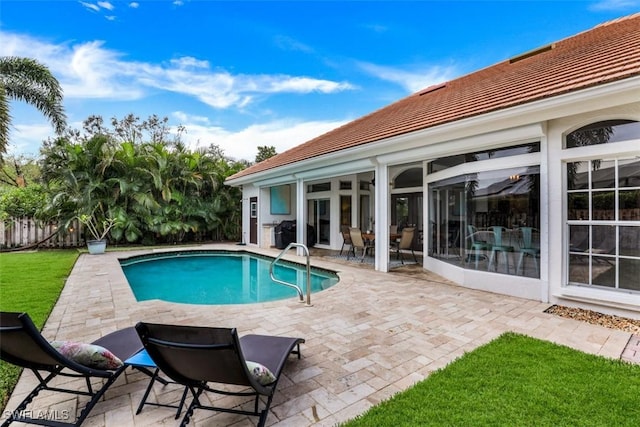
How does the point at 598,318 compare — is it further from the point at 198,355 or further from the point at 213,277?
the point at 213,277

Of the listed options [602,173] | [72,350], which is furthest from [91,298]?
[602,173]

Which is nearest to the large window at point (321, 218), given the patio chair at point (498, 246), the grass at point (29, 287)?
the patio chair at point (498, 246)

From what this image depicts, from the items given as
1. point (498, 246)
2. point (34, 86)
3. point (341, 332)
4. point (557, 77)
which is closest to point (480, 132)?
point (557, 77)

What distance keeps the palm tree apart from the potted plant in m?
4.44

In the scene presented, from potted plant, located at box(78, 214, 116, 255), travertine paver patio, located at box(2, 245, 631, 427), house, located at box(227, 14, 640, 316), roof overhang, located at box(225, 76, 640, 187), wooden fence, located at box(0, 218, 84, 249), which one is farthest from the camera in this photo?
wooden fence, located at box(0, 218, 84, 249)

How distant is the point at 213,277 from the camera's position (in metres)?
10.7

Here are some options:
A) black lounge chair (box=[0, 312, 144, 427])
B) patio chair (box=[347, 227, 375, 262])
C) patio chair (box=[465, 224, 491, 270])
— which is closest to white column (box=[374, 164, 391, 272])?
patio chair (box=[347, 227, 375, 262])

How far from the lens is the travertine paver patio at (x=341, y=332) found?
2.96m

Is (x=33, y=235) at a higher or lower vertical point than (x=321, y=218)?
lower

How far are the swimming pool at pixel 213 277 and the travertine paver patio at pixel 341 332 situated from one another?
141cm

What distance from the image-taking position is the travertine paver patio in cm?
296

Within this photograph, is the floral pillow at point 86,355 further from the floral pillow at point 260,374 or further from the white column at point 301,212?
the white column at point 301,212

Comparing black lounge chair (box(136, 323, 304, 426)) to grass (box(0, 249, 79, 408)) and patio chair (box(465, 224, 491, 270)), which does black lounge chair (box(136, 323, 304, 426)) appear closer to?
grass (box(0, 249, 79, 408))

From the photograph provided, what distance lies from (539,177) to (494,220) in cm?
137
